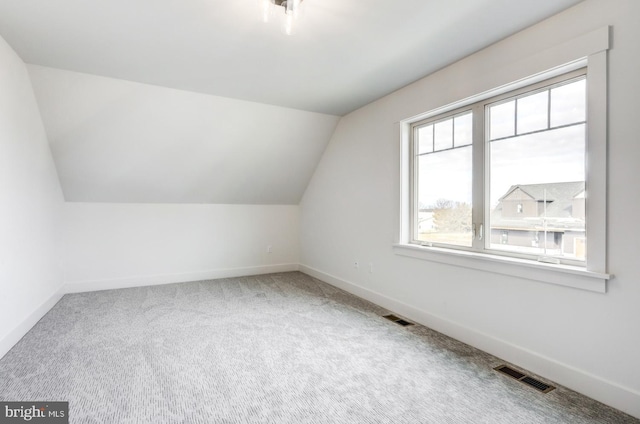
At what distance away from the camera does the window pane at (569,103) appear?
2.31 m

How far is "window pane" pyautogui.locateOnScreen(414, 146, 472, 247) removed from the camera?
10.3 feet

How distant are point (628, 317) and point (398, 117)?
261cm

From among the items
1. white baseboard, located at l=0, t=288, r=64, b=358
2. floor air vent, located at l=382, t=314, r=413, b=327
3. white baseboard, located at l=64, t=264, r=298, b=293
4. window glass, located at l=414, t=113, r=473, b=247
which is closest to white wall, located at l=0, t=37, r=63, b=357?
white baseboard, located at l=0, t=288, r=64, b=358

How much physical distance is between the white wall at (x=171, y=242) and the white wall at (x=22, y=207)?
0.62 metres

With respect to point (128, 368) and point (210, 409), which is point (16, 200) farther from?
point (210, 409)

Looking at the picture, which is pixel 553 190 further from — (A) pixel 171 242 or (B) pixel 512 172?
(A) pixel 171 242

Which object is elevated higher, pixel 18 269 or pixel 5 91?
pixel 5 91

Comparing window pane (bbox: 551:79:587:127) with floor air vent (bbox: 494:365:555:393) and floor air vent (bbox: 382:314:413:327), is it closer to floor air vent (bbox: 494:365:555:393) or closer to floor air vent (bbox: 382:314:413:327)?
floor air vent (bbox: 494:365:555:393)

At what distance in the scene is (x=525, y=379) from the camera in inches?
91.9

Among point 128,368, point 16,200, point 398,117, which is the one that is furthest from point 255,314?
point 398,117

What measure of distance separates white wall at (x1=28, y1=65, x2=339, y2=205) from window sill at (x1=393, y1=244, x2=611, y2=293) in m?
2.52

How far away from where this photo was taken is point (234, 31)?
2.50 metres

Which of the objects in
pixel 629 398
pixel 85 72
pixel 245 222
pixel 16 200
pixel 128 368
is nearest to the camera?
pixel 629 398

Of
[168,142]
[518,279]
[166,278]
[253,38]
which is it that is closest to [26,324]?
[166,278]
